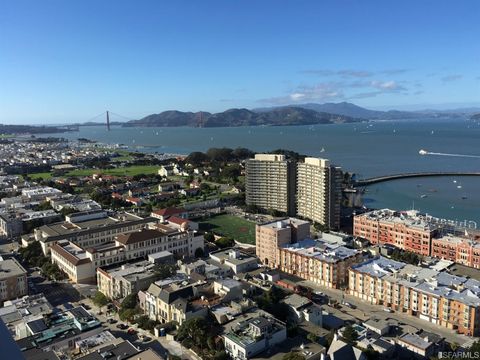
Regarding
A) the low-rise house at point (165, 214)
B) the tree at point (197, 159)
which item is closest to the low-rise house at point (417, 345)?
the low-rise house at point (165, 214)

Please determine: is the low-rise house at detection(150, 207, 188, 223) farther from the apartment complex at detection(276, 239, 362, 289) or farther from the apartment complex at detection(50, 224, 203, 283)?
the apartment complex at detection(276, 239, 362, 289)

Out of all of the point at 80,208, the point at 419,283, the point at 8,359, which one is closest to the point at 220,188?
the point at 80,208

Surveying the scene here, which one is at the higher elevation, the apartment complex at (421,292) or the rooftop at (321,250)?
the rooftop at (321,250)

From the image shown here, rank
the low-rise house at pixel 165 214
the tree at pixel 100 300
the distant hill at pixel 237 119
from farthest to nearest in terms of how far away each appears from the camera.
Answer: the distant hill at pixel 237 119 → the low-rise house at pixel 165 214 → the tree at pixel 100 300

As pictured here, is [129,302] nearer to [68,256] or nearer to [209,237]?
[68,256]

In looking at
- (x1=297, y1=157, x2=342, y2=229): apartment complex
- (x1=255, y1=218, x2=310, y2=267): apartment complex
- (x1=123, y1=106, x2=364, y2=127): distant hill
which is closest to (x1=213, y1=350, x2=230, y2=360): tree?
(x1=255, y1=218, x2=310, y2=267): apartment complex

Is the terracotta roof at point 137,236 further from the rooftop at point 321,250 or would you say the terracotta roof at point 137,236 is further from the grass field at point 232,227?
the rooftop at point 321,250

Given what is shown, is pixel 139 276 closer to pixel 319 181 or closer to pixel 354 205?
pixel 319 181
